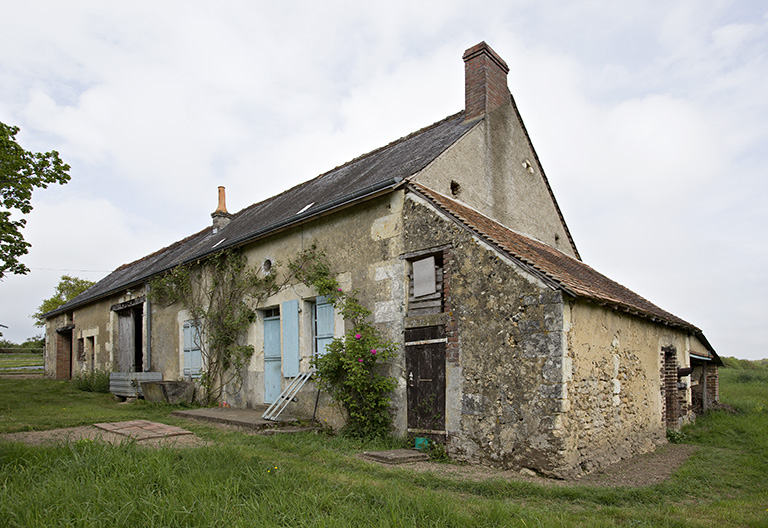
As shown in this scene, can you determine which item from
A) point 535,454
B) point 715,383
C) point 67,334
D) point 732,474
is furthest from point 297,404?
point 67,334

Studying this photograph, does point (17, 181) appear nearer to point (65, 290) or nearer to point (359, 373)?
point (359, 373)

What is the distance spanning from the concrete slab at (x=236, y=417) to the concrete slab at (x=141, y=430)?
1.01 meters

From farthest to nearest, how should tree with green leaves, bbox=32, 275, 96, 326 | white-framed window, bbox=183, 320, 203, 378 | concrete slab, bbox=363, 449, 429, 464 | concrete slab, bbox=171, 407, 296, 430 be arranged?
1. tree with green leaves, bbox=32, 275, 96, 326
2. white-framed window, bbox=183, 320, 203, 378
3. concrete slab, bbox=171, 407, 296, 430
4. concrete slab, bbox=363, 449, 429, 464

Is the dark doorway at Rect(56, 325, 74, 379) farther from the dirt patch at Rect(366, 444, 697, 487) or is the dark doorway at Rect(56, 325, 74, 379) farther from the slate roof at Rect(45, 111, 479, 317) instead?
the dirt patch at Rect(366, 444, 697, 487)

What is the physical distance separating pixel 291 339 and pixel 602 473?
5561 millimetres

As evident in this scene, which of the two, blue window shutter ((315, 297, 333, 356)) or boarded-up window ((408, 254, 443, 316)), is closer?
boarded-up window ((408, 254, 443, 316))

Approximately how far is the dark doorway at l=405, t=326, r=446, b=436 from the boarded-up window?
0.31 meters

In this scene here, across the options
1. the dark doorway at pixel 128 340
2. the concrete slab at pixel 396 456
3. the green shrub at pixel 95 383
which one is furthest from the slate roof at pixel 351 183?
the concrete slab at pixel 396 456

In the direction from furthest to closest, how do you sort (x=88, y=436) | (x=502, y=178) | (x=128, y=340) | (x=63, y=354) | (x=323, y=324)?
(x=63, y=354) < (x=128, y=340) < (x=502, y=178) < (x=323, y=324) < (x=88, y=436)

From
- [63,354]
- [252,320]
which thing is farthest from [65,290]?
[252,320]

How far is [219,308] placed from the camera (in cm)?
1162

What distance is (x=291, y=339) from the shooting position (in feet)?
32.0

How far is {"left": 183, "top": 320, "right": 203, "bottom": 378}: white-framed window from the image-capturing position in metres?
12.3

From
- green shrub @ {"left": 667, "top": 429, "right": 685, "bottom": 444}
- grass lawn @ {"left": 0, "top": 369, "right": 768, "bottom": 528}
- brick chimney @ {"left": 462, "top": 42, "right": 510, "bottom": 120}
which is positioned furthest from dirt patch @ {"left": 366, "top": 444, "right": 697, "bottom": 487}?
brick chimney @ {"left": 462, "top": 42, "right": 510, "bottom": 120}
